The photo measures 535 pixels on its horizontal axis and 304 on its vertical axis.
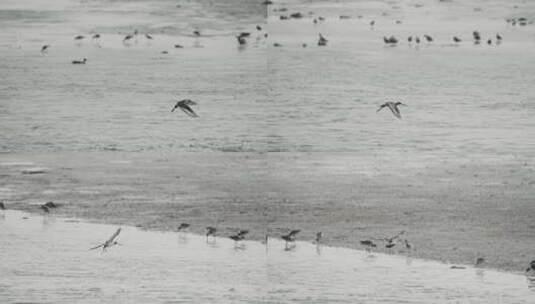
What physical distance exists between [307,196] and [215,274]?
2559mm

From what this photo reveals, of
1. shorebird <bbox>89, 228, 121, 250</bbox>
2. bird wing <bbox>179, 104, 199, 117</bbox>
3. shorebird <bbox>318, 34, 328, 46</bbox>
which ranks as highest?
shorebird <bbox>318, 34, 328, 46</bbox>

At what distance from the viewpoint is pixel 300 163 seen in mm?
13883

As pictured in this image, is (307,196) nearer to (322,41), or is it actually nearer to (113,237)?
(113,237)

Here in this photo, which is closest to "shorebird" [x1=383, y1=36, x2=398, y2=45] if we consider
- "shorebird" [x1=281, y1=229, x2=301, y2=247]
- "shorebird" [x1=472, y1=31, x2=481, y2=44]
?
"shorebird" [x1=472, y1=31, x2=481, y2=44]

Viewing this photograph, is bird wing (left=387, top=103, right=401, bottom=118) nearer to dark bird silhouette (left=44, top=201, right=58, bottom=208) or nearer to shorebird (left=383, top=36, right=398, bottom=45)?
dark bird silhouette (left=44, top=201, right=58, bottom=208)

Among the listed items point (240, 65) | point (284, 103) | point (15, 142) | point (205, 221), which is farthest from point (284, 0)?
point (205, 221)

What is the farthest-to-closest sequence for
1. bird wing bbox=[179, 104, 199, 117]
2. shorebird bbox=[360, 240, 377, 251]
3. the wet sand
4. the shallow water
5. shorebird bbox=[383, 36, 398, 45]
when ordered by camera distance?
1. shorebird bbox=[383, 36, 398, 45]
2. bird wing bbox=[179, 104, 199, 117]
3. the wet sand
4. shorebird bbox=[360, 240, 377, 251]
5. the shallow water

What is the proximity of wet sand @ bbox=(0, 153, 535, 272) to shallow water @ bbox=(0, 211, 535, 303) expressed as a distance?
339mm

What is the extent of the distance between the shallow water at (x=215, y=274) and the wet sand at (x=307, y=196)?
34 centimetres

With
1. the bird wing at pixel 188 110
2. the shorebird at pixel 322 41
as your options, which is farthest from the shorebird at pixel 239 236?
the shorebird at pixel 322 41

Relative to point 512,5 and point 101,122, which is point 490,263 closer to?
point 101,122

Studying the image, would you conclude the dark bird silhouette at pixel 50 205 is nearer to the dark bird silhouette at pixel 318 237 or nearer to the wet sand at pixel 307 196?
the wet sand at pixel 307 196

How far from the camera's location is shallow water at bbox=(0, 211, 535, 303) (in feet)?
32.1

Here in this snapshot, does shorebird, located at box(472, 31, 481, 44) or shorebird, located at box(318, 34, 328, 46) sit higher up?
shorebird, located at box(472, 31, 481, 44)
